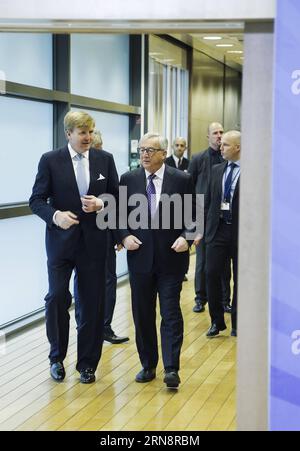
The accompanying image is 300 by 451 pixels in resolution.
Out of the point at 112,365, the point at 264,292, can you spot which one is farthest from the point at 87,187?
the point at 264,292

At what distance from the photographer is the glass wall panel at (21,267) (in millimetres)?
6566

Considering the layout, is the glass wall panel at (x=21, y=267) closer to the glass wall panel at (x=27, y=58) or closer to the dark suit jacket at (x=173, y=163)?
the glass wall panel at (x=27, y=58)

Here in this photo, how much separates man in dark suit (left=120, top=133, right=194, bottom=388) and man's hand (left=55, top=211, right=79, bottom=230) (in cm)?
36

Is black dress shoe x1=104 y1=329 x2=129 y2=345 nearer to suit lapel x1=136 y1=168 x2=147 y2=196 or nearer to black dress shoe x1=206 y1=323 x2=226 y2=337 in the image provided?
black dress shoe x1=206 y1=323 x2=226 y2=337

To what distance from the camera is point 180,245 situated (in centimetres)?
510

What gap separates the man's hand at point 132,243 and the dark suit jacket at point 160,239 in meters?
0.03

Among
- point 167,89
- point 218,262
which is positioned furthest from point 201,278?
point 167,89

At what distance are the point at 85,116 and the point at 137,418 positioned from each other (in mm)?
1832

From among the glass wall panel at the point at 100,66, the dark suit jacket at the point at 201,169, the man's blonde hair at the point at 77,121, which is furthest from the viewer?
the glass wall panel at the point at 100,66

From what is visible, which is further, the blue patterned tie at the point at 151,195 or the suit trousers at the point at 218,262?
the suit trousers at the point at 218,262

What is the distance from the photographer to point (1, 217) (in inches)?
250

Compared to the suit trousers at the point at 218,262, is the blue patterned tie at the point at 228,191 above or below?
above

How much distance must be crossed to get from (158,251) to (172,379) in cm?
79

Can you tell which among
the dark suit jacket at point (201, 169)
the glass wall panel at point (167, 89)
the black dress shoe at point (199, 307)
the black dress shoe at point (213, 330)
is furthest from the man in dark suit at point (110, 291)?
the glass wall panel at point (167, 89)
